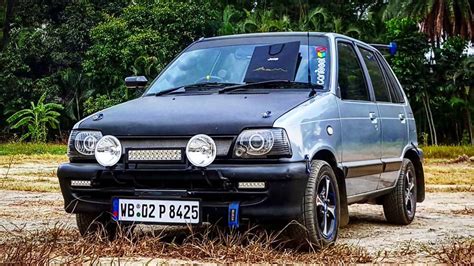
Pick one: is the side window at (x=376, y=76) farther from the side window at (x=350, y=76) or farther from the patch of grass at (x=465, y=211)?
the patch of grass at (x=465, y=211)

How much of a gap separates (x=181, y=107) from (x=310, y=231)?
119 cm

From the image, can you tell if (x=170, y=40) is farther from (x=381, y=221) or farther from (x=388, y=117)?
(x=388, y=117)

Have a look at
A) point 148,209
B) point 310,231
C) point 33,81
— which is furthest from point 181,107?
point 33,81

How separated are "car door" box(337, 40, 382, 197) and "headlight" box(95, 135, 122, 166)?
5.35ft

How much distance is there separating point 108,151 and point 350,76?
2253 millimetres

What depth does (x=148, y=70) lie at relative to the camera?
3167 cm

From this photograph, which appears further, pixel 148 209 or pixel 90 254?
pixel 148 209

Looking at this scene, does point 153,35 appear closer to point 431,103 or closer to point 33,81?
point 33,81

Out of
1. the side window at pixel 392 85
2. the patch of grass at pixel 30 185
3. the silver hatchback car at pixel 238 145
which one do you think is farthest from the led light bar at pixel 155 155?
the patch of grass at pixel 30 185

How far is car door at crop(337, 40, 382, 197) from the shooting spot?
19.1 ft

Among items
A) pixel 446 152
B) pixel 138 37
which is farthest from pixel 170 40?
pixel 446 152

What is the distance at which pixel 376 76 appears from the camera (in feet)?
23.3

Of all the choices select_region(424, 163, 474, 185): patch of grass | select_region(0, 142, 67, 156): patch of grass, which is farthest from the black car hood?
select_region(0, 142, 67, 156): patch of grass

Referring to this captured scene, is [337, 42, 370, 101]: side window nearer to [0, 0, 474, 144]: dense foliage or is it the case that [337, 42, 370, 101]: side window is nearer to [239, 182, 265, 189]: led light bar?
[239, 182, 265, 189]: led light bar
